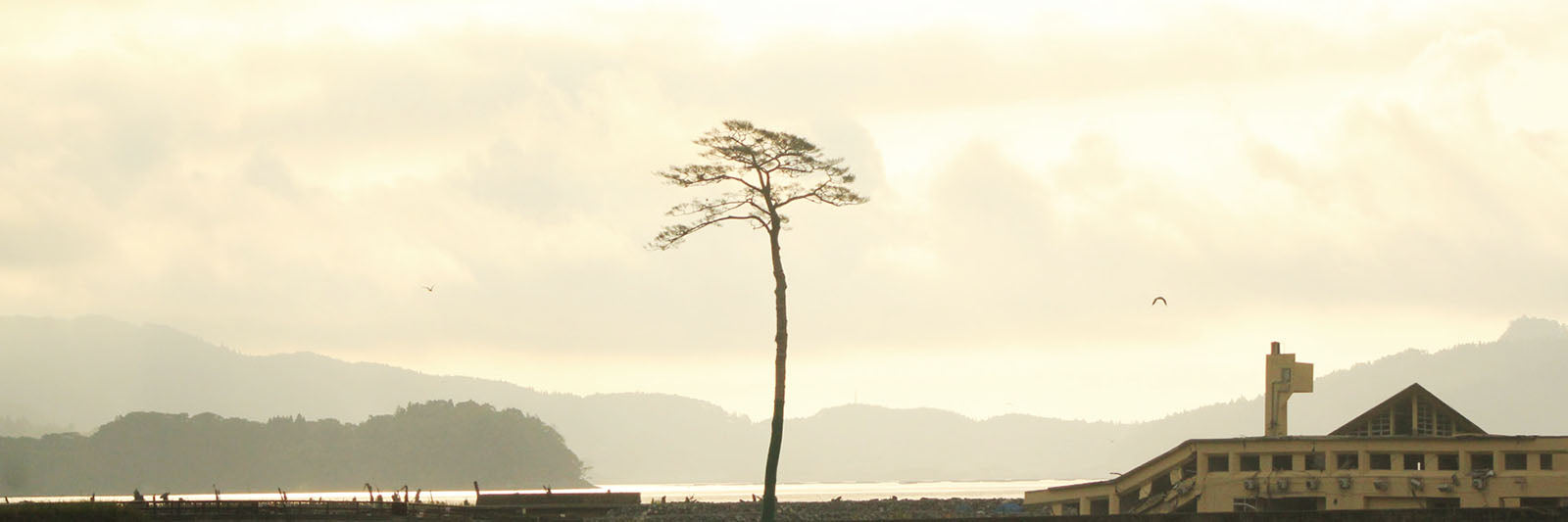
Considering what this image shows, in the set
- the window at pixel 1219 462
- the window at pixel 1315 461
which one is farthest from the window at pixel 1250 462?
the window at pixel 1315 461

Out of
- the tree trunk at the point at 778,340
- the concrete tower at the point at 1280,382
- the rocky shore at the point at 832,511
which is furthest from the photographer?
the rocky shore at the point at 832,511

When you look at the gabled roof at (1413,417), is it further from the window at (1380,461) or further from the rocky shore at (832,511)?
the rocky shore at (832,511)

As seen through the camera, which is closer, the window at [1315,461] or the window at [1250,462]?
the window at [1315,461]

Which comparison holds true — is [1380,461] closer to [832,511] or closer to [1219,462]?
[1219,462]

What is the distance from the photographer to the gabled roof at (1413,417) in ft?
254

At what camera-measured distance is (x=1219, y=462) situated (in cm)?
7725

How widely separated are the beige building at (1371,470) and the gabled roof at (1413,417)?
0.04m

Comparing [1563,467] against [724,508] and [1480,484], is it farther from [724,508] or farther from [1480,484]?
[724,508]

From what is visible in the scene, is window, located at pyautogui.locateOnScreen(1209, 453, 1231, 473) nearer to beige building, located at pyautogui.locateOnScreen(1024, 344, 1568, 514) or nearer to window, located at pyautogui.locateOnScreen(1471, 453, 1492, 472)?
beige building, located at pyautogui.locateOnScreen(1024, 344, 1568, 514)

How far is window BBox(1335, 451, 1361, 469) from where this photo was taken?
244ft

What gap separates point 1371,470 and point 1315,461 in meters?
2.15

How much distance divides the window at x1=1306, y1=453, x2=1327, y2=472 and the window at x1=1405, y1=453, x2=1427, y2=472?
120 inches

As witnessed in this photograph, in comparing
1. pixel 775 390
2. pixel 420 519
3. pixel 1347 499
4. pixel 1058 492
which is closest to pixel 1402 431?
pixel 1347 499

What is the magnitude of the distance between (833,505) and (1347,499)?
4272 centimetres
